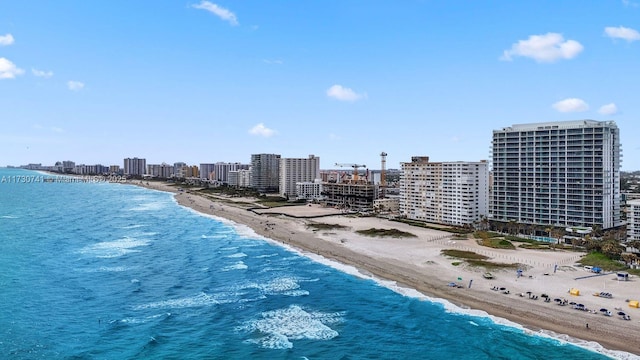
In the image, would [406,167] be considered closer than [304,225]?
No

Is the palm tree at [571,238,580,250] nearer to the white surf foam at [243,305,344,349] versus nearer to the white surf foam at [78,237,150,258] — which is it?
the white surf foam at [243,305,344,349]

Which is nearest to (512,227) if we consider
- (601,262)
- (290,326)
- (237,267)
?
(601,262)

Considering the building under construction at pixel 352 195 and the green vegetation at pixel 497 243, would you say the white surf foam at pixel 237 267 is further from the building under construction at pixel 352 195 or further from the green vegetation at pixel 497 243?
the building under construction at pixel 352 195

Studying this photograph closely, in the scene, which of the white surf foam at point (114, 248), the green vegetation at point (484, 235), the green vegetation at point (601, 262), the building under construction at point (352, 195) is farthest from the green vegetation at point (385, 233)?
the white surf foam at point (114, 248)

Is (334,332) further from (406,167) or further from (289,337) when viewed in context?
(406,167)

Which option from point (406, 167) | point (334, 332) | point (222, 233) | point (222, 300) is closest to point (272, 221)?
point (222, 233)

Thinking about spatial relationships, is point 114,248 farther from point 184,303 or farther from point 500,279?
point 500,279
